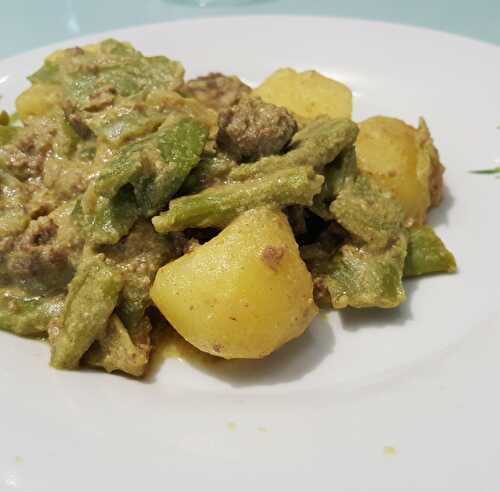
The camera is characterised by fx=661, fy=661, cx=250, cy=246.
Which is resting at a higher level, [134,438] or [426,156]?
[426,156]

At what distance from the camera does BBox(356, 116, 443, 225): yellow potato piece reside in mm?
2645

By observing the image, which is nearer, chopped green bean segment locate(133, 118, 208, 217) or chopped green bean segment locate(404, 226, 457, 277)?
chopped green bean segment locate(133, 118, 208, 217)

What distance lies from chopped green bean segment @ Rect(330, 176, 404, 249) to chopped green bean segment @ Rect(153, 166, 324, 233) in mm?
201

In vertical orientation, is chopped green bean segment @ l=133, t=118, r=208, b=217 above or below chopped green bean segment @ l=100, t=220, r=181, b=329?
above

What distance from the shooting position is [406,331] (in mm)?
2297

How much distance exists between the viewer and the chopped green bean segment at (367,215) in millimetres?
2357

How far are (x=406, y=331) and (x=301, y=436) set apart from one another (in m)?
0.66

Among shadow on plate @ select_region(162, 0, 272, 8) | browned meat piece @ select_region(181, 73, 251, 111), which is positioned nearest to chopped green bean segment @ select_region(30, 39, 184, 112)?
browned meat piece @ select_region(181, 73, 251, 111)

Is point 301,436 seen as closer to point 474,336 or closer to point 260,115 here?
point 474,336

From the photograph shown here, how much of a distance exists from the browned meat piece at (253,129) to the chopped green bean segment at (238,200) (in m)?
0.19

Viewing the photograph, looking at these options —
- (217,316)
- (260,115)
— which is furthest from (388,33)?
(217,316)

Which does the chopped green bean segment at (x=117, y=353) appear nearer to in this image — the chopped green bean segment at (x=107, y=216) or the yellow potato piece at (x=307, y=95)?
the chopped green bean segment at (x=107, y=216)

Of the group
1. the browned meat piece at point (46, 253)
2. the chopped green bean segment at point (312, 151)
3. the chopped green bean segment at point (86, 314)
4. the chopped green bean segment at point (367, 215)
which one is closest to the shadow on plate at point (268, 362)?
the chopped green bean segment at point (86, 314)

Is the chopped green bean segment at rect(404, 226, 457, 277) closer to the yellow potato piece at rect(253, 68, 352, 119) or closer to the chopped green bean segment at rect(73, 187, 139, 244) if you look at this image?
the yellow potato piece at rect(253, 68, 352, 119)
